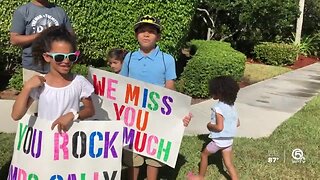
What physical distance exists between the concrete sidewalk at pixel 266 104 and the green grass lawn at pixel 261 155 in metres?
0.41

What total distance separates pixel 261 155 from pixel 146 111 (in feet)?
7.18

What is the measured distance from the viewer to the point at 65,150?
3.04 m

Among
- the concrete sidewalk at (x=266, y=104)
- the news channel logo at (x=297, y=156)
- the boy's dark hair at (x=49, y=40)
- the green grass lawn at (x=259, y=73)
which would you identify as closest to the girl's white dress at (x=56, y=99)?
the boy's dark hair at (x=49, y=40)

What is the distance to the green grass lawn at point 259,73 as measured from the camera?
506 inches

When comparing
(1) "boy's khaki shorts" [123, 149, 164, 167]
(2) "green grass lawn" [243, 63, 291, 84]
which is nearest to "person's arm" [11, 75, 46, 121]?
(1) "boy's khaki shorts" [123, 149, 164, 167]

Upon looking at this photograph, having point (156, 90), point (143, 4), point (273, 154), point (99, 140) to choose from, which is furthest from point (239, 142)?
point (143, 4)

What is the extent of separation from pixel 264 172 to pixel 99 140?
2.48 m

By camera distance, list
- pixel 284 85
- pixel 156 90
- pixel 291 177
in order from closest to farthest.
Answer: pixel 156 90 → pixel 291 177 → pixel 284 85

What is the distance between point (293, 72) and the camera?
15.0 metres

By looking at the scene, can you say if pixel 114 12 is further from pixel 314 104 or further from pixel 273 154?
pixel 273 154

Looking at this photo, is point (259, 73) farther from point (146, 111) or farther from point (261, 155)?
point (146, 111)

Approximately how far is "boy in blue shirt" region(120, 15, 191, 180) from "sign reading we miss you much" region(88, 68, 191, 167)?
0.11 m

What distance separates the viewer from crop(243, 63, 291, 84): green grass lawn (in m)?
12.9

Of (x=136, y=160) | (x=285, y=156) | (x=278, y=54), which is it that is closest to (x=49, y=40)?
(x=136, y=160)
